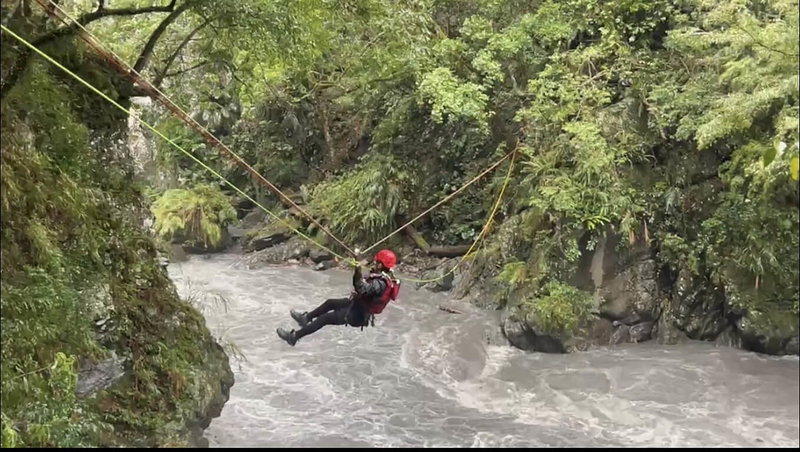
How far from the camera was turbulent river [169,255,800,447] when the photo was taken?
5.74 meters

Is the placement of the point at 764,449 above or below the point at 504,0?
below

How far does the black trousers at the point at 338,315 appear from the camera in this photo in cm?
610

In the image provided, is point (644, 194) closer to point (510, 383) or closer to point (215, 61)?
point (510, 383)

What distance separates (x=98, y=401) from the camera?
4.33 meters

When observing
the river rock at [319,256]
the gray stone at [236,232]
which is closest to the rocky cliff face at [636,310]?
the river rock at [319,256]

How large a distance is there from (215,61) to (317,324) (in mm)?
3221

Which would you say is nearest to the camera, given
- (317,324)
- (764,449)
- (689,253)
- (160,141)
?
(764,449)

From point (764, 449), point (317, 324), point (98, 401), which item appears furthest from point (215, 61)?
point (764, 449)

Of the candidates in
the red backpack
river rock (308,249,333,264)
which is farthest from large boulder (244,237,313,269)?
the red backpack

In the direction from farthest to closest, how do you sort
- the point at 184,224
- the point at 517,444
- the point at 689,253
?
the point at 184,224 < the point at 689,253 < the point at 517,444

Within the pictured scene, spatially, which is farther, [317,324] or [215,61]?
[215,61]

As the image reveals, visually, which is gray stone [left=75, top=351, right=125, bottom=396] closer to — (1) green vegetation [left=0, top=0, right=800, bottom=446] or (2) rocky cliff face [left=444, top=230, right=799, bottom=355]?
(1) green vegetation [left=0, top=0, right=800, bottom=446]

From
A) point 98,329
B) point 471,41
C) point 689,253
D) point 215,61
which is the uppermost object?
point 471,41

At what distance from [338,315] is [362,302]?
343 mm
